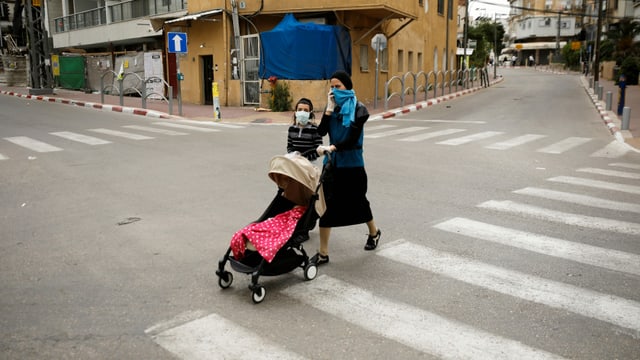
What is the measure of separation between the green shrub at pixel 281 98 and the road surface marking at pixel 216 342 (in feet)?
59.2

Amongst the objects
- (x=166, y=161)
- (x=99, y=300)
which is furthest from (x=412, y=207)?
(x=166, y=161)

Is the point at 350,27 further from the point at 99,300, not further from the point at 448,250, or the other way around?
the point at 99,300

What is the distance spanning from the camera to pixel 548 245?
575cm

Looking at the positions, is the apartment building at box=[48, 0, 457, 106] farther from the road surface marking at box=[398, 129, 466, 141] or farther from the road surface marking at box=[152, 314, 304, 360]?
the road surface marking at box=[152, 314, 304, 360]

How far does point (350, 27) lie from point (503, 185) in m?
16.4

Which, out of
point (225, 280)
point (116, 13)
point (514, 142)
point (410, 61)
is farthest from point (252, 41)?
point (225, 280)

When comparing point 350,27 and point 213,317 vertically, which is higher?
point 350,27

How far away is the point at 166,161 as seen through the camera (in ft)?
34.5

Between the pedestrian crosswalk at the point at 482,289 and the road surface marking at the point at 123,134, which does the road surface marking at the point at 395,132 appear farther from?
the pedestrian crosswalk at the point at 482,289

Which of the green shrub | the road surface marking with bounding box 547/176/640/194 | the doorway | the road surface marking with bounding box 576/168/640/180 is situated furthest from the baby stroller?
the doorway

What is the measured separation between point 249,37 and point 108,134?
35.1ft

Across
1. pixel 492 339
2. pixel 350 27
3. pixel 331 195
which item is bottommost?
pixel 492 339

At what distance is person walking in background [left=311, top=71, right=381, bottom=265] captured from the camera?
5148 mm

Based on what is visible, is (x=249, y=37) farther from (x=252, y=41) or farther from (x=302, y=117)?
(x=302, y=117)
